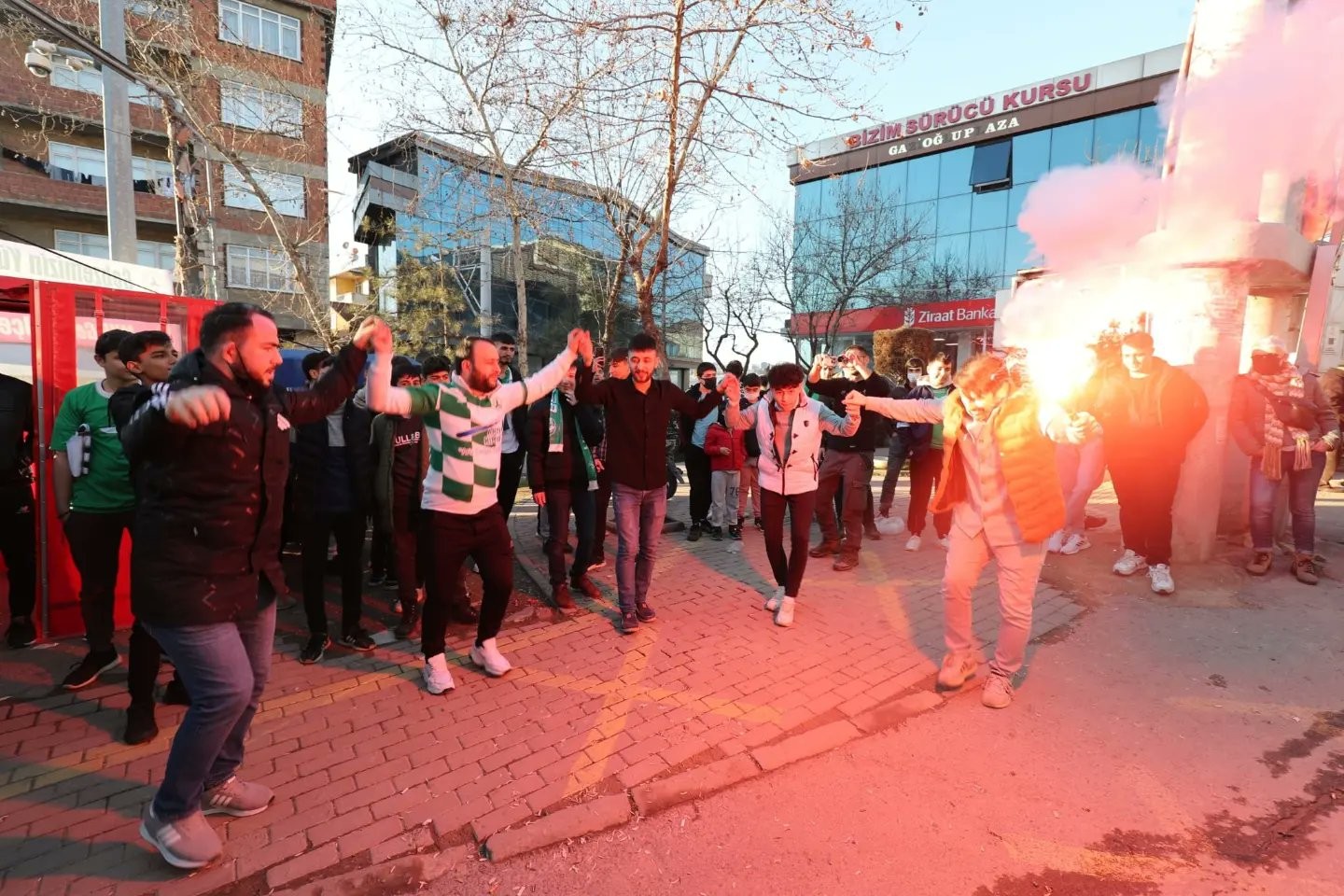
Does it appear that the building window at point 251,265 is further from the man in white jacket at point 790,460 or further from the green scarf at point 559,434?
the man in white jacket at point 790,460

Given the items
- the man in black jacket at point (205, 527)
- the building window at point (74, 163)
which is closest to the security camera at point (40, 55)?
the man in black jacket at point (205, 527)

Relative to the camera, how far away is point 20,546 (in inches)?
177

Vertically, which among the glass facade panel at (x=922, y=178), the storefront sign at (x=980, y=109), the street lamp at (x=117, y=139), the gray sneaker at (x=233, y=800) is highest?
the storefront sign at (x=980, y=109)

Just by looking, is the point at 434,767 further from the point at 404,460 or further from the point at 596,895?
the point at 404,460

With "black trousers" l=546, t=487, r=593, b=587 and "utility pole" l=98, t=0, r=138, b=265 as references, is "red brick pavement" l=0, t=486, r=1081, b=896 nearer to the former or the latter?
"black trousers" l=546, t=487, r=593, b=587

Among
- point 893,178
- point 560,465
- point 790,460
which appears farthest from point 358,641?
point 893,178

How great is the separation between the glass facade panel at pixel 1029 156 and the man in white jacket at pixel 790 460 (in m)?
30.9

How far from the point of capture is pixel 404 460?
4.72 meters

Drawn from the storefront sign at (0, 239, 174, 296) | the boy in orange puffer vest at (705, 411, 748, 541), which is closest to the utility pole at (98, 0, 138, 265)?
the storefront sign at (0, 239, 174, 296)

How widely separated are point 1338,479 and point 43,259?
21.3 m

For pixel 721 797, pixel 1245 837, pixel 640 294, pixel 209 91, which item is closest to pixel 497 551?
pixel 721 797

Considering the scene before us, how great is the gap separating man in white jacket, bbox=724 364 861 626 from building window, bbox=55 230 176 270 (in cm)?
2946

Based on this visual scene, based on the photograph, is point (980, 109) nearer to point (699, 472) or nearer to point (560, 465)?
point (699, 472)

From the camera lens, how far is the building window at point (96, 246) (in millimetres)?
25375
